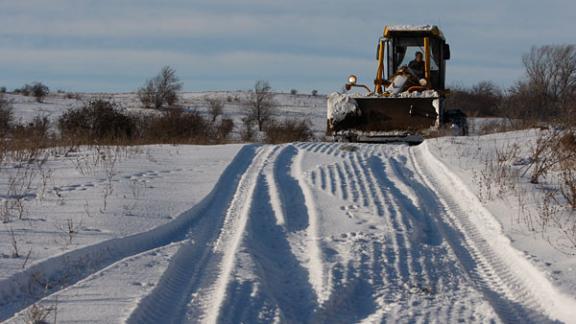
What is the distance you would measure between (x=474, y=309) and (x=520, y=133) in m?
11.4

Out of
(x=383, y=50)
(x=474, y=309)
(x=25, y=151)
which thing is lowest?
(x=474, y=309)

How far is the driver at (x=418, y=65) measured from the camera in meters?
20.0

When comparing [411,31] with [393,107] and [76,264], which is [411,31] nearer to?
[393,107]

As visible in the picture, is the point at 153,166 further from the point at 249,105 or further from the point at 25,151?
the point at 249,105

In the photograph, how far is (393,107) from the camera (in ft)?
59.1

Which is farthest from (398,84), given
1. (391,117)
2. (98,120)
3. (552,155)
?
(98,120)

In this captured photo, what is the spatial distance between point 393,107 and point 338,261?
472 inches

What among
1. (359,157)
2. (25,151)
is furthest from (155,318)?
(25,151)

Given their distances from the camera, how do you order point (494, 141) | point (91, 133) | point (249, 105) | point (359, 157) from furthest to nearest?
1. point (249, 105)
2. point (91, 133)
3. point (494, 141)
4. point (359, 157)

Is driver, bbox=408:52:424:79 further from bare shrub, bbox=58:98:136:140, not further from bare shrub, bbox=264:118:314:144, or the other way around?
bare shrub, bbox=58:98:136:140

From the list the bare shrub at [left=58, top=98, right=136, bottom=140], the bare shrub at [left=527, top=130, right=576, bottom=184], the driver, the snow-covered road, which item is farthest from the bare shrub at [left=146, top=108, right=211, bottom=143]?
the bare shrub at [left=527, top=130, right=576, bottom=184]

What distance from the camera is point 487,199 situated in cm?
900

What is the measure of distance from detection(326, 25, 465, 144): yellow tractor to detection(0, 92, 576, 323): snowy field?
5.98 metres

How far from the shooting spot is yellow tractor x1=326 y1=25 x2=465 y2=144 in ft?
58.0
